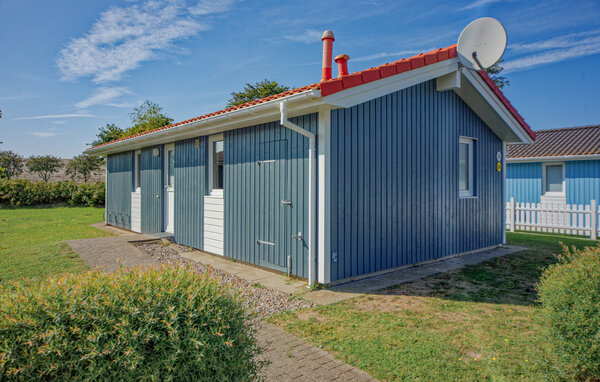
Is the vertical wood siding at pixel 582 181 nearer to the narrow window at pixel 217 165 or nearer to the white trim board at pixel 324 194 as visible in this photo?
the white trim board at pixel 324 194

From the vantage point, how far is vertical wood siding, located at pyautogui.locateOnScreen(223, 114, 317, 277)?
212 inches

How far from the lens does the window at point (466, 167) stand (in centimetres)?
798

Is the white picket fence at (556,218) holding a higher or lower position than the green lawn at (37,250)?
higher

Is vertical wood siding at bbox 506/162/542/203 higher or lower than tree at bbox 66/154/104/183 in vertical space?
lower

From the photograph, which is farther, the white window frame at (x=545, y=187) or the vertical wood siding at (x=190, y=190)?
the white window frame at (x=545, y=187)

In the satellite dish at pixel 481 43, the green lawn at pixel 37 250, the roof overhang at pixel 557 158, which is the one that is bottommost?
the green lawn at pixel 37 250

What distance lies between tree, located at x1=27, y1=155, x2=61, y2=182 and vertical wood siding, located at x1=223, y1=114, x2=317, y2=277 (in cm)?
3678

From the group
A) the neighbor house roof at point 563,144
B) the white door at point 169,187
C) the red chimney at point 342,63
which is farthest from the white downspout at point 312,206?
the neighbor house roof at point 563,144

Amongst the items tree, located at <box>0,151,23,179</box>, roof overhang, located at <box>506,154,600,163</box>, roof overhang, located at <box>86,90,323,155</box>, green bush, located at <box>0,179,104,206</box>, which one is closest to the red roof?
roof overhang, located at <box>86,90,323,155</box>

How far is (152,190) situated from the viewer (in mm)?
10156

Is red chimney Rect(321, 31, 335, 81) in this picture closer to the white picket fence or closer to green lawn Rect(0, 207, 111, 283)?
green lawn Rect(0, 207, 111, 283)

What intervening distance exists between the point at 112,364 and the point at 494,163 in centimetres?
926

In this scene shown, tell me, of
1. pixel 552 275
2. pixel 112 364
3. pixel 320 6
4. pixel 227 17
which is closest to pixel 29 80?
pixel 227 17

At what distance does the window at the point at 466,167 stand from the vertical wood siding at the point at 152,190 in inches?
307
